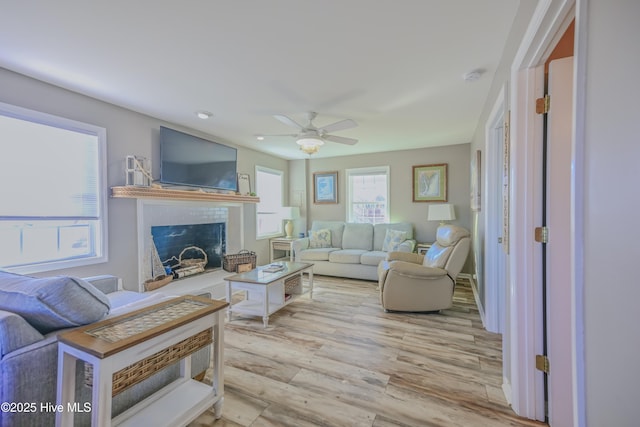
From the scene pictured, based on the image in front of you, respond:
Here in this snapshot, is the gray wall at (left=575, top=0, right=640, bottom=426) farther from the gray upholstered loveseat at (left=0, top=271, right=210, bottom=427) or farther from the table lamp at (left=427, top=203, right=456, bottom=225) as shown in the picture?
the table lamp at (left=427, top=203, right=456, bottom=225)

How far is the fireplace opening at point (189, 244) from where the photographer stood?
3.75 meters

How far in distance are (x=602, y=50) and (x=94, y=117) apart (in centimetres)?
385

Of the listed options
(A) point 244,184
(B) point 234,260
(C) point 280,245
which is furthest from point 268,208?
(B) point 234,260

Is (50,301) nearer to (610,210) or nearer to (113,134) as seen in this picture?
(610,210)

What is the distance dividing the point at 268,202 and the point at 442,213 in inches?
133

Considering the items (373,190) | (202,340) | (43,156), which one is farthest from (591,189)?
(373,190)

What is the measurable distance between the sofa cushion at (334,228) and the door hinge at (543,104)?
422cm

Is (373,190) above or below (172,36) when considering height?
below

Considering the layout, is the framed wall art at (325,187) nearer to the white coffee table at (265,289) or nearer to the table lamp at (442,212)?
the table lamp at (442,212)

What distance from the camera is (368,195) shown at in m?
5.83

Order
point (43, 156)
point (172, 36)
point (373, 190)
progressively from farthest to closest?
point (373, 190)
point (43, 156)
point (172, 36)

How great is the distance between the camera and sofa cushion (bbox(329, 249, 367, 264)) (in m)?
4.76

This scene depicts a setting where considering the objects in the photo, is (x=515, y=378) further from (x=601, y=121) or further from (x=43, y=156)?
(x=43, y=156)

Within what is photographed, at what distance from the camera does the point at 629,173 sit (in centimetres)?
59
